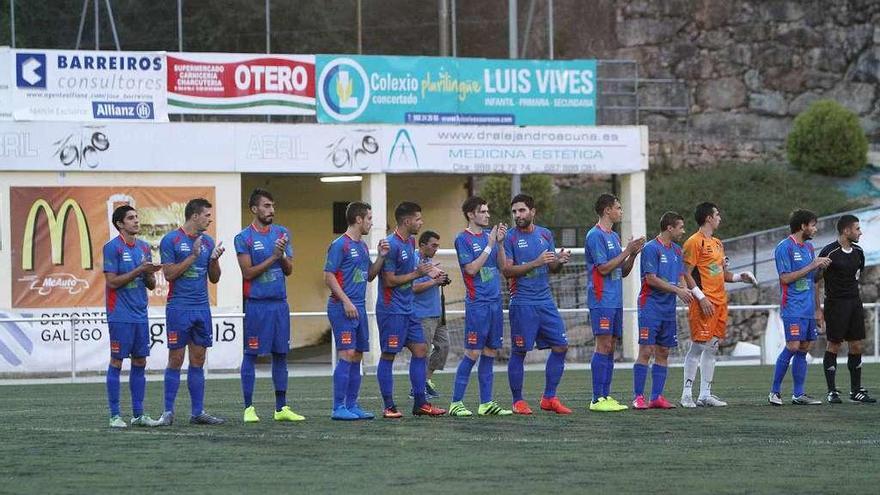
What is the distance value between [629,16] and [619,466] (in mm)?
33397

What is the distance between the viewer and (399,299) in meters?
14.1

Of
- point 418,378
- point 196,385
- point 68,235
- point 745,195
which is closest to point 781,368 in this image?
point 418,378

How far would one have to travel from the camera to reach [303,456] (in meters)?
11.1

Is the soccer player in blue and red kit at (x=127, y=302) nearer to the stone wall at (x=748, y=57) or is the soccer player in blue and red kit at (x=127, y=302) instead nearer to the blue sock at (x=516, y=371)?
the blue sock at (x=516, y=371)

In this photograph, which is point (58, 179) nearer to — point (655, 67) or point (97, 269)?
point (97, 269)

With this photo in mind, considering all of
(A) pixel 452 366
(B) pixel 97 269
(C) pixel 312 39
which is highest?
(C) pixel 312 39

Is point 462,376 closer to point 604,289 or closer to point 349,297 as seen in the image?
point 349,297

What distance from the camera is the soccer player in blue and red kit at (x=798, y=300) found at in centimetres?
1559

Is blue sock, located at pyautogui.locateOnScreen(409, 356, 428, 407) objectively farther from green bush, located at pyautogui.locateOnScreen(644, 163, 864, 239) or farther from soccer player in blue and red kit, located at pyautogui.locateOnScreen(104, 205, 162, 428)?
green bush, located at pyautogui.locateOnScreen(644, 163, 864, 239)

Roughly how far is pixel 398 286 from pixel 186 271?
6.47 feet

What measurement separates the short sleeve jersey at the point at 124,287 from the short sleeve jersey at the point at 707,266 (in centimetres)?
540

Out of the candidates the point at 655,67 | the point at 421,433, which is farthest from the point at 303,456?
the point at 655,67

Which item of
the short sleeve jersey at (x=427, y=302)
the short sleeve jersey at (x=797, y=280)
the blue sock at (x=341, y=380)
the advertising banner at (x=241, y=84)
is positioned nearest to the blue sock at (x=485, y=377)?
the blue sock at (x=341, y=380)

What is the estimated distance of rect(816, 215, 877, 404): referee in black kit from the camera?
15953mm
